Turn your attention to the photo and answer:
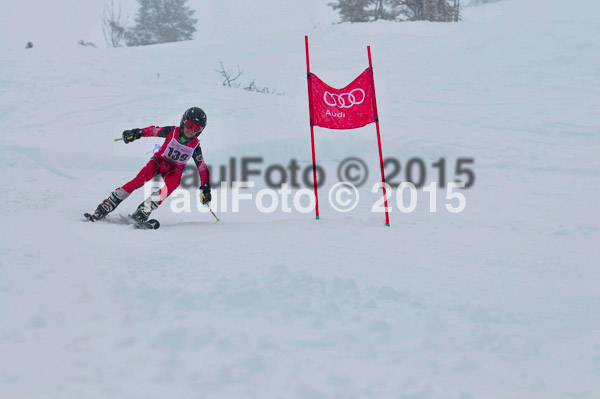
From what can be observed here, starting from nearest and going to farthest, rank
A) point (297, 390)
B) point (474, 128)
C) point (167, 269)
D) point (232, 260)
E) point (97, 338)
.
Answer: point (297, 390)
point (97, 338)
point (167, 269)
point (232, 260)
point (474, 128)

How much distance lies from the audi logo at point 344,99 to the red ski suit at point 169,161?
1.87 metres

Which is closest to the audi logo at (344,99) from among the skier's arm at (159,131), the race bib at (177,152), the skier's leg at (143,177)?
the race bib at (177,152)

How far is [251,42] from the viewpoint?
16422mm

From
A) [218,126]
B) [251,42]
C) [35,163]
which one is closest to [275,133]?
[218,126]

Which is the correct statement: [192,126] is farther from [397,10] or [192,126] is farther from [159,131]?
[397,10]

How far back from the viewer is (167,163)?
5586 mm

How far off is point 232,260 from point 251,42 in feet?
44.9

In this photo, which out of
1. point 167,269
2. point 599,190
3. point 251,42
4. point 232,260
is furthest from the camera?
point 251,42

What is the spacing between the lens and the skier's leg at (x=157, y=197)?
5121 mm

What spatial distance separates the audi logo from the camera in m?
6.46

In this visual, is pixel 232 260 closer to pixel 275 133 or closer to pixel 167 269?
pixel 167 269

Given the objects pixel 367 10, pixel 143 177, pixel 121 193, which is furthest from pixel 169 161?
pixel 367 10

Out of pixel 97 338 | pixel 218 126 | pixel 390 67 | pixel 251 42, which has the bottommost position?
pixel 97 338

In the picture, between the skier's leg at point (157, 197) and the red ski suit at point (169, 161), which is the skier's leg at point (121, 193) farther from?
the skier's leg at point (157, 197)
